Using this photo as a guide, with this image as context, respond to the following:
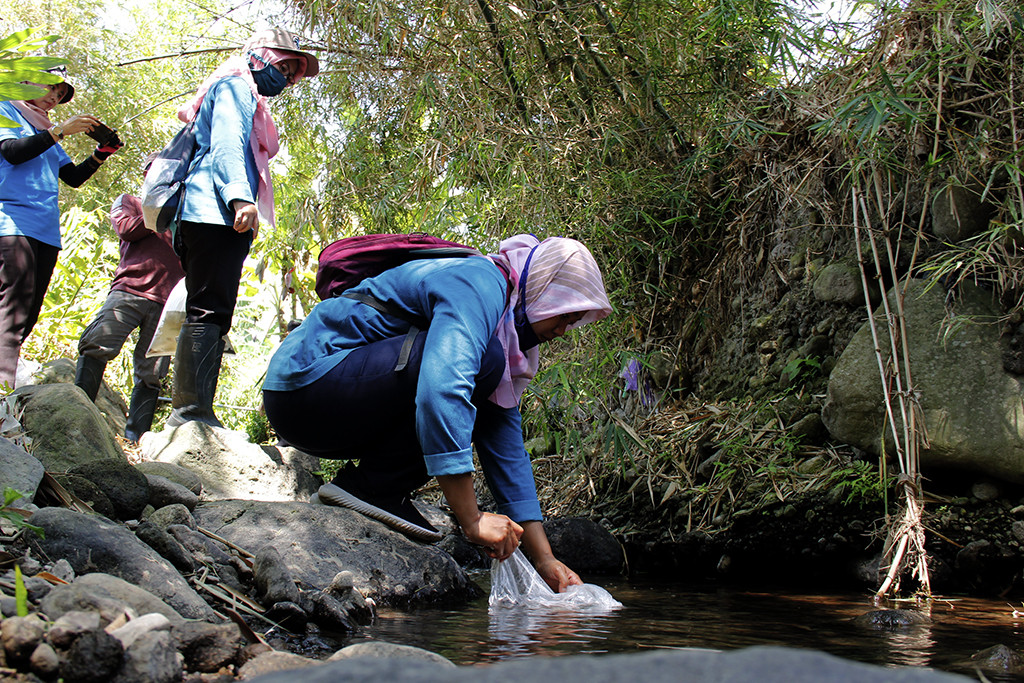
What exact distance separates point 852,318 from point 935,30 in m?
1.16

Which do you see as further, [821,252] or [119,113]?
[119,113]

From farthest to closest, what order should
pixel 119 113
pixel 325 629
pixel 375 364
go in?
pixel 119 113
pixel 375 364
pixel 325 629

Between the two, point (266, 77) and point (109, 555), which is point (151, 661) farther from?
point (266, 77)

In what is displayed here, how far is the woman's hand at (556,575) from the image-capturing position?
2.53 meters

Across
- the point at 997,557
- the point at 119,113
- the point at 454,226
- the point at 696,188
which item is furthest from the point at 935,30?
the point at 119,113

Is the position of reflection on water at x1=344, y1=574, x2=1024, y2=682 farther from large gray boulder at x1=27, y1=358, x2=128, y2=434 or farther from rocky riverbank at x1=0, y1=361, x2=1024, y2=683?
large gray boulder at x1=27, y1=358, x2=128, y2=434

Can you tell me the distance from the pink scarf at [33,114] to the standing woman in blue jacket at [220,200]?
1.81ft

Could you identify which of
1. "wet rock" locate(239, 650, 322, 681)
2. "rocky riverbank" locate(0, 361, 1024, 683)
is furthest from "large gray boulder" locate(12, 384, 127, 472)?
"wet rock" locate(239, 650, 322, 681)

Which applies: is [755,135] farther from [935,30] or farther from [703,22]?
[935,30]

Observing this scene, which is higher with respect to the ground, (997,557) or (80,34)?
(80,34)

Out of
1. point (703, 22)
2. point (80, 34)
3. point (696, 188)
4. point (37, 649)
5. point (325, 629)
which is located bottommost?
point (325, 629)

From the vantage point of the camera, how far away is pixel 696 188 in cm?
392

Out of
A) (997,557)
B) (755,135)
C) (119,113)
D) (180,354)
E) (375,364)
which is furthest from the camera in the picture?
(119,113)

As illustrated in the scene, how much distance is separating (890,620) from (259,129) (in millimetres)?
3082
